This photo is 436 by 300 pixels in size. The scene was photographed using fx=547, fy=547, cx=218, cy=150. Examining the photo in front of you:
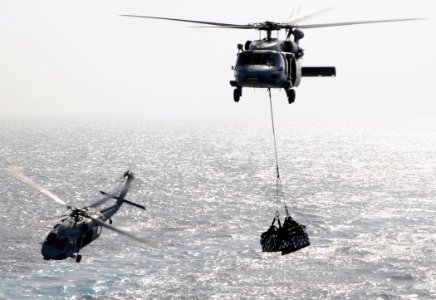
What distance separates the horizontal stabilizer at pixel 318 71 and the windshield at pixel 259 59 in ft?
16.3

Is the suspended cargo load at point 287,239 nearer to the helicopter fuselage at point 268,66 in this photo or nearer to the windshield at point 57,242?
the helicopter fuselage at point 268,66

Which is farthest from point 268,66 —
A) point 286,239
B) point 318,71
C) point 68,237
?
point 68,237

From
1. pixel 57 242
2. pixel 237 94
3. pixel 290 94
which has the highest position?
pixel 237 94

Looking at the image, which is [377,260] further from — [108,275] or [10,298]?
[10,298]

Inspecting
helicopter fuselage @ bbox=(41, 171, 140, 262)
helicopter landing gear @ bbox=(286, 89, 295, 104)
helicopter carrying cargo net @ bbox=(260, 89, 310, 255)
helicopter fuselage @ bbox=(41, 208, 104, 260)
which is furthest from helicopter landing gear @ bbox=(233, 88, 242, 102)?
helicopter fuselage @ bbox=(41, 208, 104, 260)

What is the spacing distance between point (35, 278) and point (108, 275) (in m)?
10.4

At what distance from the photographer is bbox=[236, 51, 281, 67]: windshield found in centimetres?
2866

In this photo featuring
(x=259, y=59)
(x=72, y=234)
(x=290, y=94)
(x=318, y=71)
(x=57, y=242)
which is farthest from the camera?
(x=72, y=234)

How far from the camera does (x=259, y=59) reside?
1133 inches

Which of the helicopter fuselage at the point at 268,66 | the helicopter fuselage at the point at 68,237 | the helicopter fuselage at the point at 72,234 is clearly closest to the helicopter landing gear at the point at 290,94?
the helicopter fuselage at the point at 268,66

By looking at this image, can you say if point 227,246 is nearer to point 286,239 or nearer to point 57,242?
point 57,242

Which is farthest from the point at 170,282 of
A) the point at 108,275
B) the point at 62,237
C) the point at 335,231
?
the point at 335,231

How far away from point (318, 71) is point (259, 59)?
6.32m

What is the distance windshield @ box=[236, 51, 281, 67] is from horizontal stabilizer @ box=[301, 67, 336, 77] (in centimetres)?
498
